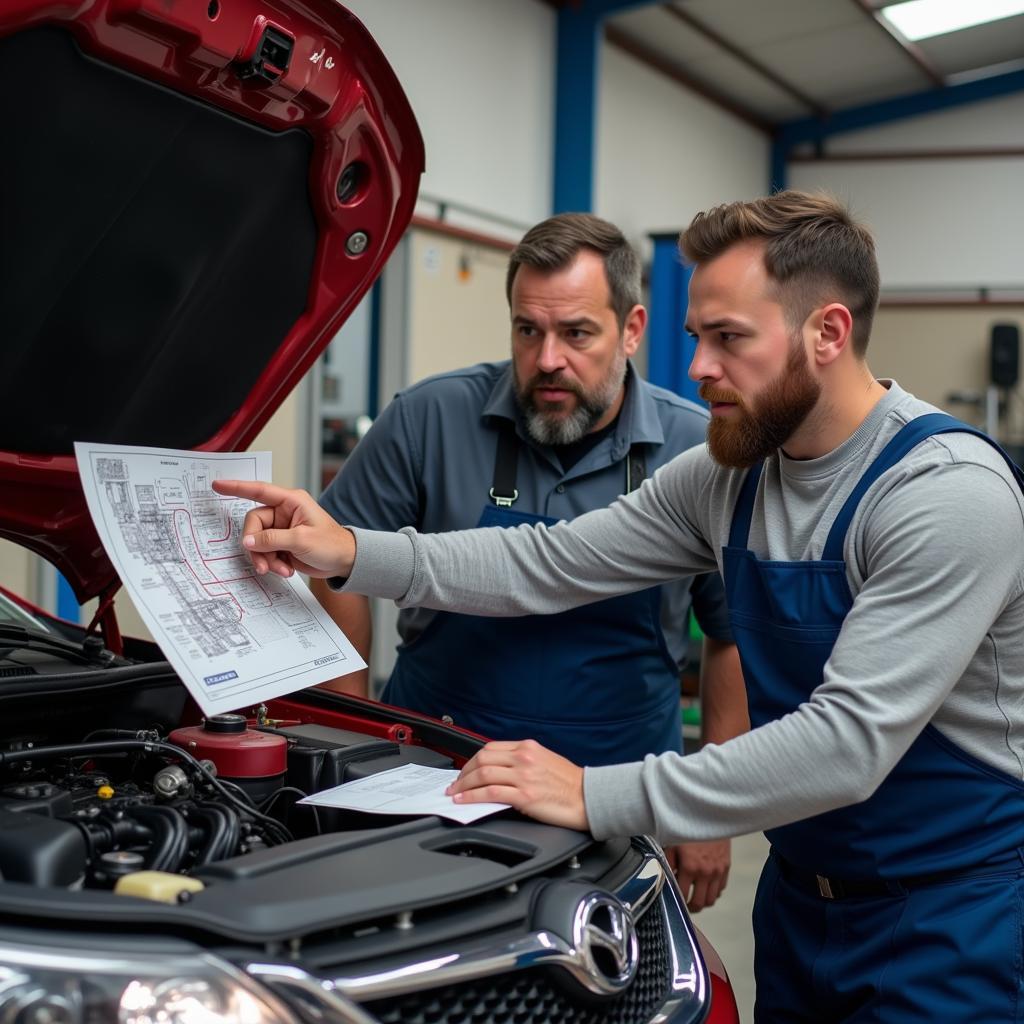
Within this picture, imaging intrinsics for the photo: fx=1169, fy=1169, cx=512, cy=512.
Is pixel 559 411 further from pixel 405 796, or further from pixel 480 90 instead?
pixel 480 90

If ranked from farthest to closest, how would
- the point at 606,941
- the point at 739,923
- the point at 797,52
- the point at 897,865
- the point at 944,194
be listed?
the point at 944,194 → the point at 797,52 → the point at 739,923 → the point at 897,865 → the point at 606,941

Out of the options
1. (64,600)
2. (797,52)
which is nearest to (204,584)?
(64,600)

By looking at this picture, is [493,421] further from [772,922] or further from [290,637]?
[772,922]

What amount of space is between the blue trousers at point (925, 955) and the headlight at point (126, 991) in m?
0.76

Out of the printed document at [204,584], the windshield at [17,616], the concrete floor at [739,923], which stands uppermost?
the printed document at [204,584]

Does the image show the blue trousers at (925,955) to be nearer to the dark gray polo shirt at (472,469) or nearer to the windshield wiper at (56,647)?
the dark gray polo shirt at (472,469)

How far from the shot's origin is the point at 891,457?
4.46 feet

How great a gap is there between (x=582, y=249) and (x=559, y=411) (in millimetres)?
284

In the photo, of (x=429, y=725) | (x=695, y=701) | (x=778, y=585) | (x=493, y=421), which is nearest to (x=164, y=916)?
(x=429, y=725)

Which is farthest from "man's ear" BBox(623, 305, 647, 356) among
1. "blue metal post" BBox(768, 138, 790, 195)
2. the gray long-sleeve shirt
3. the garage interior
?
"blue metal post" BBox(768, 138, 790, 195)

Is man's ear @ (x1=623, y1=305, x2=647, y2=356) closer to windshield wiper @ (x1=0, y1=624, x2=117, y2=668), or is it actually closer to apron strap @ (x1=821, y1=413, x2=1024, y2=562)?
apron strap @ (x1=821, y1=413, x2=1024, y2=562)

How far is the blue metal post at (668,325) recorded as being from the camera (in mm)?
6414

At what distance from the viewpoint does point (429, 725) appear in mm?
1609

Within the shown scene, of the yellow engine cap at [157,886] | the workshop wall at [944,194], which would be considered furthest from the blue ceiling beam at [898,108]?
the yellow engine cap at [157,886]
